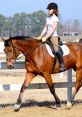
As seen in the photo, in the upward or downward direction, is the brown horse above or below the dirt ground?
above

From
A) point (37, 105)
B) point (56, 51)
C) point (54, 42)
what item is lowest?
point (37, 105)

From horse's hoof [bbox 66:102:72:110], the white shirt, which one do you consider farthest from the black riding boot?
horse's hoof [bbox 66:102:72:110]

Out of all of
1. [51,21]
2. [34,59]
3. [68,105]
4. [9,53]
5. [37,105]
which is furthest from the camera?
[37,105]

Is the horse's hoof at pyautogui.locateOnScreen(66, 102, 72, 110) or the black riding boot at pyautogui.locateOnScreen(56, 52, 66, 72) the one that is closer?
the black riding boot at pyautogui.locateOnScreen(56, 52, 66, 72)

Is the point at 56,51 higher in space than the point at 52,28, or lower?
lower

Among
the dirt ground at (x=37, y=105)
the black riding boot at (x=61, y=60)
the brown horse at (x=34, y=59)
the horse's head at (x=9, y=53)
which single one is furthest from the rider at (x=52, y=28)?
the dirt ground at (x=37, y=105)

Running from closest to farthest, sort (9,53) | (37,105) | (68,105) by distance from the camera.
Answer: (9,53)
(68,105)
(37,105)

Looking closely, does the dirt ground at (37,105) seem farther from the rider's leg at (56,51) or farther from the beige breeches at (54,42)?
the beige breeches at (54,42)

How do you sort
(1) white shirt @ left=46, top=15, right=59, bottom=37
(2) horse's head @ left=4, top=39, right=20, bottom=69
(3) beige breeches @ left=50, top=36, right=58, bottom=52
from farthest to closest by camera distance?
(3) beige breeches @ left=50, top=36, right=58, bottom=52 → (1) white shirt @ left=46, top=15, right=59, bottom=37 → (2) horse's head @ left=4, top=39, right=20, bottom=69

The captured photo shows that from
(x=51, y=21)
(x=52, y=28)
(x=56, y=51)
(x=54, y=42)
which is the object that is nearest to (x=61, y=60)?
(x=56, y=51)

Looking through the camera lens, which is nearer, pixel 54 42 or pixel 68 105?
pixel 54 42

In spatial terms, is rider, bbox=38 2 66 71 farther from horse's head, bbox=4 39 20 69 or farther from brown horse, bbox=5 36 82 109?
horse's head, bbox=4 39 20 69

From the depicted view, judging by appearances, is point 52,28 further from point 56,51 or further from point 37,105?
point 37,105

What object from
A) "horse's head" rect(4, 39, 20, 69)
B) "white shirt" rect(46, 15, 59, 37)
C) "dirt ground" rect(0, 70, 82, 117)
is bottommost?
"dirt ground" rect(0, 70, 82, 117)
